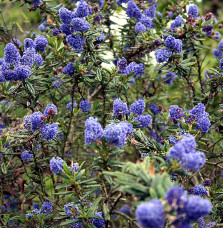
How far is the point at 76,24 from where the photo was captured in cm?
227

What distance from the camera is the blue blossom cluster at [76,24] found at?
2285 mm

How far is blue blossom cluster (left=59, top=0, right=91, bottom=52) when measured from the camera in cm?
229

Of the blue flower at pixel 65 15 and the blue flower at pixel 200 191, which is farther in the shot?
the blue flower at pixel 65 15

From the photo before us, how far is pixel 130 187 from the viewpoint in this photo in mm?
1283

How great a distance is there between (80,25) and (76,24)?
3 centimetres

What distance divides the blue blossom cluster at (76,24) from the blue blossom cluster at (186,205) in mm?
1598

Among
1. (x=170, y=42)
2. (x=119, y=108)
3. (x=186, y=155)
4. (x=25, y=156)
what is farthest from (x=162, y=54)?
(x=25, y=156)

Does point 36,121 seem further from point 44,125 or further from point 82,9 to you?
point 82,9

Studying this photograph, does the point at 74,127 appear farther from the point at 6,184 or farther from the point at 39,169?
the point at 6,184

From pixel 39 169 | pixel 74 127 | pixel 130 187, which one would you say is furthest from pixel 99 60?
pixel 130 187

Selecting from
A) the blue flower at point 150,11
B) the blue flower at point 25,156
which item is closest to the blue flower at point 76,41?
the blue flower at point 25,156

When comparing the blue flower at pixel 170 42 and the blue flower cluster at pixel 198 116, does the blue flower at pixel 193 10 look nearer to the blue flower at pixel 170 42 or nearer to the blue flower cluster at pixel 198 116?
the blue flower at pixel 170 42

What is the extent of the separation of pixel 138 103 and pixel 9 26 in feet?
6.96

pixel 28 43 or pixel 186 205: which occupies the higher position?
pixel 186 205
